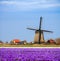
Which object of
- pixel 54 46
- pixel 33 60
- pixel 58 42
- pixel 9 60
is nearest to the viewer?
pixel 9 60

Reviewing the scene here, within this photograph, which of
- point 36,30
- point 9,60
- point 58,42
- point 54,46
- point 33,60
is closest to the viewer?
point 9,60

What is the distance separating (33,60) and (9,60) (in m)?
0.60

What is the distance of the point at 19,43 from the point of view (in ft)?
43.2

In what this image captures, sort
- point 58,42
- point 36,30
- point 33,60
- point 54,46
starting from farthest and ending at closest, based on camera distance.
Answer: point 36,30, point 54,46, point 58,42, point 33,60

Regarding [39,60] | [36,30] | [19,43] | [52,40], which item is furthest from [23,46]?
[39,60]

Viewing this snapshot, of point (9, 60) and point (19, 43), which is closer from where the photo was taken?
point (9, 60)

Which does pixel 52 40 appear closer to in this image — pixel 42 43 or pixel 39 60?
pixel 42 43

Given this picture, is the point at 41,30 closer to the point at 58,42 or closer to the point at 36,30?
the point at 36,30

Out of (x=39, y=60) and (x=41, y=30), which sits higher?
(x=41, y=30)

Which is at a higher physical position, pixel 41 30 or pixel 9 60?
pixel 41 30

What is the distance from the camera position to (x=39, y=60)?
5980mm

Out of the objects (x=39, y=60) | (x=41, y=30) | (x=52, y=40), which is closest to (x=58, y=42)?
(x=52, y=40)

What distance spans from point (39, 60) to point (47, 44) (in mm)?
7952

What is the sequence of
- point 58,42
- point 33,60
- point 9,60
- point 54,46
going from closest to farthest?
point 9,60 → point 33,60 → point 58,42 → point 54,46
